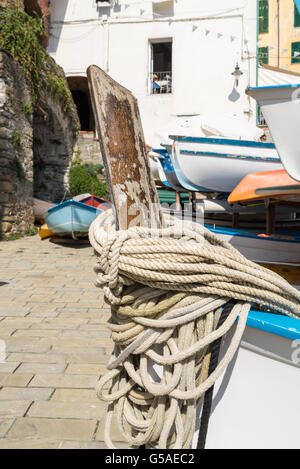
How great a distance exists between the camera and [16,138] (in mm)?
7809

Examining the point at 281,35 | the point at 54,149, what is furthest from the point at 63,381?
the point at 281,35

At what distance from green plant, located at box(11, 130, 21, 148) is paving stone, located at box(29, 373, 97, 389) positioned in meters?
6.63

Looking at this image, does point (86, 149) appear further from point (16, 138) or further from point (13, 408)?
point (13, 408)

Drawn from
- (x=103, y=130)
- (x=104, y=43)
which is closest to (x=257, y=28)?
(x=104, y=43)

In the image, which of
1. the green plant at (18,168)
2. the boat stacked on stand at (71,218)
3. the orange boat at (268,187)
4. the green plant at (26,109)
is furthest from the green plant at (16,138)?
the orange boat at (268,187)

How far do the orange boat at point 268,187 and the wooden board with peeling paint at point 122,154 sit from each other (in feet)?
5.16

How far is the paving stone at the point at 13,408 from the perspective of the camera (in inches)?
74.3

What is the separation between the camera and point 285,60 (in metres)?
14.5

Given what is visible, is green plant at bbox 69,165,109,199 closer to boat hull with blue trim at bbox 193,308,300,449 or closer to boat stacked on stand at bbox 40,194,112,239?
boat stacked on stand at bbox 40,194,112,239

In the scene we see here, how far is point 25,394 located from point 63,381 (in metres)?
0.24

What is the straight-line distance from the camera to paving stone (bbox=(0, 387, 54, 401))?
6.68 ft

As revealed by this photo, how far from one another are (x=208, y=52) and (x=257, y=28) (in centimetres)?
185

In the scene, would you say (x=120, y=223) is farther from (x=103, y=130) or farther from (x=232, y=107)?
(x=232, y=107)

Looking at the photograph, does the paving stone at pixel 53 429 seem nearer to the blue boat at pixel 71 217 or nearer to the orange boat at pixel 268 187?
the orange boat at pixel 268 187
